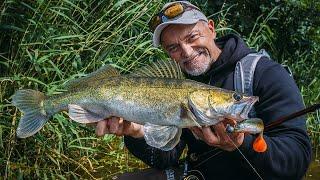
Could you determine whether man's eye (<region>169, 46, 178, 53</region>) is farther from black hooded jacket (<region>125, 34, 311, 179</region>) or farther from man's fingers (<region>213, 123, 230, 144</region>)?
man's fingers (<region>213, 123, 230, 144</region>)

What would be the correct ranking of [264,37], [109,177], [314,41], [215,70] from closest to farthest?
[215,70]
[109,177]
[264,37]
[314,41]

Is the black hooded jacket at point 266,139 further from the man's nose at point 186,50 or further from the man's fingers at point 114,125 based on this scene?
the man's fingers at point 114,125

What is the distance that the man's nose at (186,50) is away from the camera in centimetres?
353

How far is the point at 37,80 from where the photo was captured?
14.9 ft

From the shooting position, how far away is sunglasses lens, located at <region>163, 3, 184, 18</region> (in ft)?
11.8

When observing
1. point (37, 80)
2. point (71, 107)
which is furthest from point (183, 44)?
point (37, 80)

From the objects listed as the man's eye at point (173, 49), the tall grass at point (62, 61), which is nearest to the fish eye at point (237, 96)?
the man's eye at point (173, 49)

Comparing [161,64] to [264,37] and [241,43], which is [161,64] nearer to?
[241,43]

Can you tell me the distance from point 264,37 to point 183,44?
319 centimetres

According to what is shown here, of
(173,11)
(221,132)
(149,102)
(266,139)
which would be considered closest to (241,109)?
(221,132)

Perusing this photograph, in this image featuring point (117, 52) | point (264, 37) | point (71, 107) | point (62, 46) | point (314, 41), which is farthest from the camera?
point (314, 41)

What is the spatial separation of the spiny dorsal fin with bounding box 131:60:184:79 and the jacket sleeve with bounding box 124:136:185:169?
69 cm

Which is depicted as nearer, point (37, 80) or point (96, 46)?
point (37, 80)

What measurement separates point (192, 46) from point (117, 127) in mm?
763
